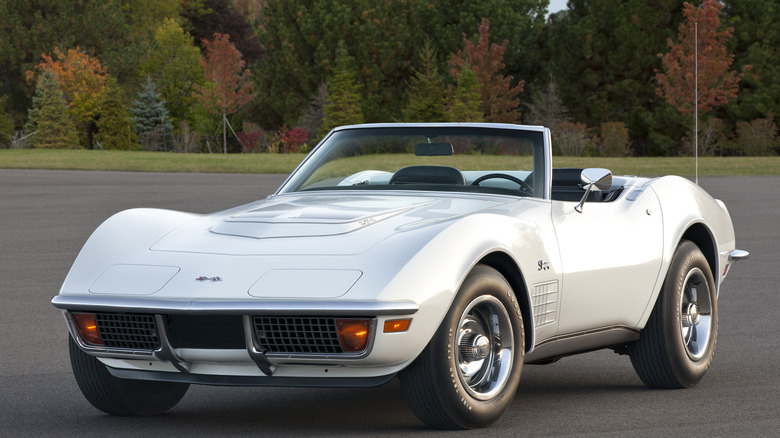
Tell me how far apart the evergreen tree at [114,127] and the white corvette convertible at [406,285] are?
52416 mm

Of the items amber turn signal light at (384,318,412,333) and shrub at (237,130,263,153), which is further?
shrub at (237,130,263,153)

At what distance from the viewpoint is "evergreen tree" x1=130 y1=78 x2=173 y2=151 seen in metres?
58.4

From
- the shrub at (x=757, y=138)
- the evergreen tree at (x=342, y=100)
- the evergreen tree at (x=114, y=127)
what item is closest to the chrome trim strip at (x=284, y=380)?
the shrub at (x=757, y=138)

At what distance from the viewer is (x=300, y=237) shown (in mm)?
5066

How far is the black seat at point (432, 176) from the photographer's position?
6211mm

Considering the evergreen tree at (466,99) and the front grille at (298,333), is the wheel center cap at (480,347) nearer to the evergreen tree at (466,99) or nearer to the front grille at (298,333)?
the front grille at (298,333)

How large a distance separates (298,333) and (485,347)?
88cm

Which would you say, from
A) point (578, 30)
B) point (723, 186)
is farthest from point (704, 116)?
point (723, 186)

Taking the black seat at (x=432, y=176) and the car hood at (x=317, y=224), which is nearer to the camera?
the car hood at (x=317, y=224)

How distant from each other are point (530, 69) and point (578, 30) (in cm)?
672

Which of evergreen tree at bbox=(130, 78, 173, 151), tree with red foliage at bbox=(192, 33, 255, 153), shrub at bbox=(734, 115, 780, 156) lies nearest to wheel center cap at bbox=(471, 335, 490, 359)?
shrub at bbox=(734, 115, 780, 156)

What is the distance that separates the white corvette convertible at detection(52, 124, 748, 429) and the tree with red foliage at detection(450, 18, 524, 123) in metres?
47.6

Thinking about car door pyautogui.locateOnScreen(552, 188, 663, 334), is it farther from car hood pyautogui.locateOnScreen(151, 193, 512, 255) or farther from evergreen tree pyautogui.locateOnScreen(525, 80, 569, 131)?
evergreen tree pyautogui.locateOnScreen(525, 80, 569, 131)

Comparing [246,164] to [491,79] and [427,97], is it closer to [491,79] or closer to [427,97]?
[427,97]
